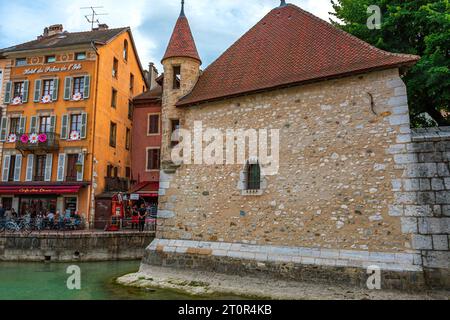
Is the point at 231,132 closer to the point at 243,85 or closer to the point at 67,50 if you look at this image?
the point at 243,85

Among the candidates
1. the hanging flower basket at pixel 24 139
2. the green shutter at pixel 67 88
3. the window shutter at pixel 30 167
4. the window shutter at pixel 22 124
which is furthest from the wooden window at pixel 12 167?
the green shutter at pixel 67 88

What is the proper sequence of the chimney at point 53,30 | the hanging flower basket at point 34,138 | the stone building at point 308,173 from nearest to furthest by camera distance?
the stone building at point 308,173, the hanging flower basket at point 34,138, the chimney at point 53,30

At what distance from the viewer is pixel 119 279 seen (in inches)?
423

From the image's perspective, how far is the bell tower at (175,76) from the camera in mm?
11406

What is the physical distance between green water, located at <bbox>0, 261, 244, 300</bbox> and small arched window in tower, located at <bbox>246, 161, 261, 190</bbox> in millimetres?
3019

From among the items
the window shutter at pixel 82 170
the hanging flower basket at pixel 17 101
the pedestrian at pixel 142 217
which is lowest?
the pedestrian at pixel 142 217

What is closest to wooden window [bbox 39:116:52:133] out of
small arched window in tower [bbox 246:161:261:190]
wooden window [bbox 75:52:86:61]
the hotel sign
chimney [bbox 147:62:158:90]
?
the hotel sign

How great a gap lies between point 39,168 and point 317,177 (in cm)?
1704

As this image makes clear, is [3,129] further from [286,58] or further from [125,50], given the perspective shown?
[286,58]

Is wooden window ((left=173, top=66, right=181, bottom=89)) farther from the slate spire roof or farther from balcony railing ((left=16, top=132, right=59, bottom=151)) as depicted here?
balcony railing ((left=16, top=132, right=59, bottom=151))

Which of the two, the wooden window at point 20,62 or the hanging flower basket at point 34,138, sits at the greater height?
the wooden window at point 20,62

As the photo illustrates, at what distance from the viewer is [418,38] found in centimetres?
1180

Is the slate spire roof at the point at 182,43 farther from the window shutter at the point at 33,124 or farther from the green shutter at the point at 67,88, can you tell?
the window shutter at the point at 33,124

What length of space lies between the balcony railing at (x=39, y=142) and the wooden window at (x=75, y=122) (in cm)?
98
